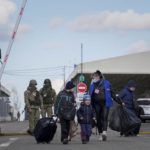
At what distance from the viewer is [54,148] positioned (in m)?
14.4

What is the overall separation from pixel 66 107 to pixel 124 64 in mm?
38497

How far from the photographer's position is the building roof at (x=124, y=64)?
5456 cm

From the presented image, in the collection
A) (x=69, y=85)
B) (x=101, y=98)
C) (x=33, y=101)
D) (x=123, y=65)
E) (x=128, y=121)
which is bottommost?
(x=128, y=121)

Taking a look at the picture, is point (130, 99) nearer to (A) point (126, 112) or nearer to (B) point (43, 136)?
(A) point (126, 112)

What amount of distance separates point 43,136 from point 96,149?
8.98ft

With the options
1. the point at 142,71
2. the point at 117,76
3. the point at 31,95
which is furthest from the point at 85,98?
the point at 117,76

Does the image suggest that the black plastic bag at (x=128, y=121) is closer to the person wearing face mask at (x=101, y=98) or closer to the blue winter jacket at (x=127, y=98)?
the blue winter jacket at (x=127, y=98)

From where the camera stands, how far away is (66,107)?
1628cm

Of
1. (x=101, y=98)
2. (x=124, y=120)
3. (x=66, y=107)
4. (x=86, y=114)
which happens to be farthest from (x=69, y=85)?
(x=124, y=120)

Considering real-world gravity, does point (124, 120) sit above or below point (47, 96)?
below

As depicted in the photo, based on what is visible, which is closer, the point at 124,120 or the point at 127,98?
the point at 124,120

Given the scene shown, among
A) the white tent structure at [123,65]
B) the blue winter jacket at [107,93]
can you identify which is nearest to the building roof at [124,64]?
the white tent structure at [123,65]

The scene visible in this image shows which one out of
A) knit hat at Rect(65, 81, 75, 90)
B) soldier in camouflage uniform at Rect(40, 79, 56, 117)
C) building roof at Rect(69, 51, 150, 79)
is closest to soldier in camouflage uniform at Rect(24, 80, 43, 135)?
soldier in camouflage uniform at Rect(40, 79, 56, 117)

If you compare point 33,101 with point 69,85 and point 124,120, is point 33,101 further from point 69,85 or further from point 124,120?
point 69,85
